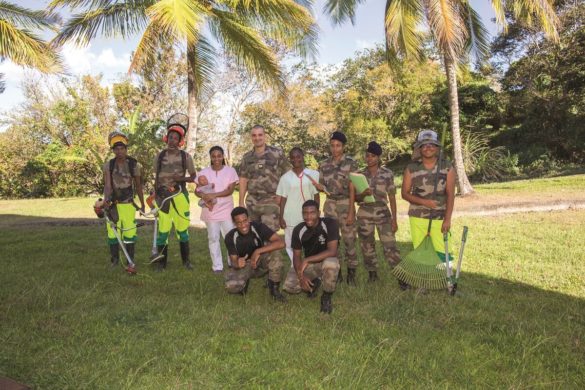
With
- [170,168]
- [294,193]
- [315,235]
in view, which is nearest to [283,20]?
[170,168]

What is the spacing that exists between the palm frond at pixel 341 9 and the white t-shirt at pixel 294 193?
10.00 m

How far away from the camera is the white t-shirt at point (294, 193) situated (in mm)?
5836

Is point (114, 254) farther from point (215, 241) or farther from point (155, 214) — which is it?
point (215, 241)

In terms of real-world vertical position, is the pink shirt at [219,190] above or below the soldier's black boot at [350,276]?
above

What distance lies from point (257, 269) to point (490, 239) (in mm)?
5179

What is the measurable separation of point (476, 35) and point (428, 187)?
11.5m

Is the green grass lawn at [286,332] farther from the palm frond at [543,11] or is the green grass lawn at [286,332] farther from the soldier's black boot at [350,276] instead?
the palm frond at [543,11]

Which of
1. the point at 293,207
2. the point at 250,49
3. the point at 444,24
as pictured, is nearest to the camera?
the point at 293,207

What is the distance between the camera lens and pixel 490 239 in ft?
28.7

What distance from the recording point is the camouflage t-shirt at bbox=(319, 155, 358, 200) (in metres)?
5.95

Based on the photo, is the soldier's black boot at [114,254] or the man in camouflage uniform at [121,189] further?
the soldier's black boot at [114,254]

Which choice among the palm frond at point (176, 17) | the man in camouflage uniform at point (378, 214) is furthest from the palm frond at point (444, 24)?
the man in camouflage uniform at point (378, 214)

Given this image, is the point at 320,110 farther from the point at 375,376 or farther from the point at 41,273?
the point at 375,376

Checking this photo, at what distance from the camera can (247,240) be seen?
18.1 feet
